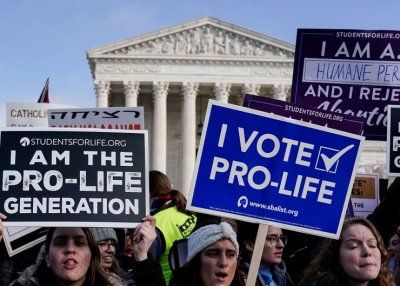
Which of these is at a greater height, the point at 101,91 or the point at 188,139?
the point at 101,91

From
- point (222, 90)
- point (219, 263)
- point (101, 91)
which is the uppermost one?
point (219, 263)

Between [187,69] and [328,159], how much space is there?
4990 centimetres

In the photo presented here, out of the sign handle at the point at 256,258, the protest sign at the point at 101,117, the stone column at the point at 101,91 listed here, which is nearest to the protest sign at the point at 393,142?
the sign handle at the point at 256,258

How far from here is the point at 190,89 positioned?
5406 cm

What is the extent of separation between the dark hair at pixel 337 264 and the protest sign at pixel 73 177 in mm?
1170

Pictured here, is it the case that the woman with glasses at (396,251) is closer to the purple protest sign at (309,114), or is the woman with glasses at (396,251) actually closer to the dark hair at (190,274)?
the purple protest sign at (309,114)

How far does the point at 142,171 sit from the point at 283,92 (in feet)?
163

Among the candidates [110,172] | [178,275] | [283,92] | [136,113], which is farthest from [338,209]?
[283,92]

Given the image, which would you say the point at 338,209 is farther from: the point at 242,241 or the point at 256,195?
the point at 242,241

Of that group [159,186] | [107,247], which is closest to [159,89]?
[159,186]

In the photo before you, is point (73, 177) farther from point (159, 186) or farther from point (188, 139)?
point (188, 139)

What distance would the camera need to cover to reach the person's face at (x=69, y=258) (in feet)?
12.8

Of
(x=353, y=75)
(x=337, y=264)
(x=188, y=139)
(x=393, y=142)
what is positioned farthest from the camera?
(x=188, y=139)

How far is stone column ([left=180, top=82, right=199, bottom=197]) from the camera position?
5231 centimetres
